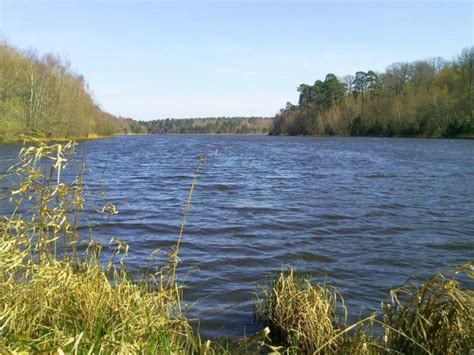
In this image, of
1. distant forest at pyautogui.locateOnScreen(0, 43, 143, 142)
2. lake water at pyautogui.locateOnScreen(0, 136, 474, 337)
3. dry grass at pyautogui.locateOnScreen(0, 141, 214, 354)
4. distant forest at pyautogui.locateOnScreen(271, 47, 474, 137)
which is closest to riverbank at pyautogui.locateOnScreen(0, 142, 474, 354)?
dry grass at pyautogui.locateOnScreen(0, 141, 214, 354)

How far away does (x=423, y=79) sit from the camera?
89.3 metres

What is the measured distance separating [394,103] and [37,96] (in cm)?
5944

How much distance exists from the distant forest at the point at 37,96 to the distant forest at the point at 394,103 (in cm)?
5243

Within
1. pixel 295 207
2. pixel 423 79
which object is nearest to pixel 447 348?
pixel 295 207

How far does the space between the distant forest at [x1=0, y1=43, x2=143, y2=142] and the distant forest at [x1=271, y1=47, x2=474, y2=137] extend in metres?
52.4

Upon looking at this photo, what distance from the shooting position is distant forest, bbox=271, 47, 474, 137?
227 ft

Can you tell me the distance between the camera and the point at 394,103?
80.6m

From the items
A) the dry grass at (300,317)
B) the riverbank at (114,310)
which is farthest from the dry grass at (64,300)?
the dry grass at (300,317)

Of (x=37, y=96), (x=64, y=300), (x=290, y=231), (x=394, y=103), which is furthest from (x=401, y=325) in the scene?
(x=394, y=103)

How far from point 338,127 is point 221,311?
3780 inches

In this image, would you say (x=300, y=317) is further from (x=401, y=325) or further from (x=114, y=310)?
(x=114, y=310)

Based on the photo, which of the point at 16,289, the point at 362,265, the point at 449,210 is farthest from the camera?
the point at 449,210

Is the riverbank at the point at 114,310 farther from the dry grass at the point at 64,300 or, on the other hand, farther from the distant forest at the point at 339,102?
the distant forest at the point at 339,102

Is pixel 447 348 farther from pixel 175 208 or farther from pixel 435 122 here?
pixel 435 122
